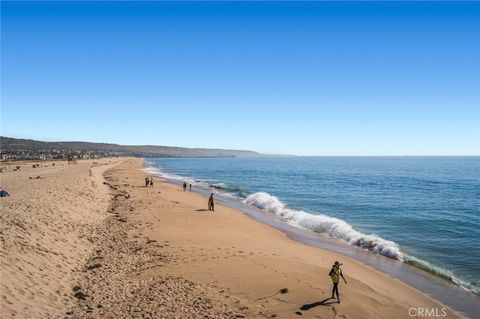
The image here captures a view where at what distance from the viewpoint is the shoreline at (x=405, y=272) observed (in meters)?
14.2

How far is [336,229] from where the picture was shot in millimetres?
26234

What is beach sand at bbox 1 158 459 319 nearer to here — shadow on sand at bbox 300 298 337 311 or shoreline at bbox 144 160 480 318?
shadow on sand at bbox 300 298 337 311

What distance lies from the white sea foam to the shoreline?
56 cm

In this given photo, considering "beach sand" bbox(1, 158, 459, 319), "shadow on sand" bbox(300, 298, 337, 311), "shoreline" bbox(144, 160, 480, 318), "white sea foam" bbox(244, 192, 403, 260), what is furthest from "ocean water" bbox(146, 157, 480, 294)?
"shadow on sand" bbox(300, 298, 337, 311)

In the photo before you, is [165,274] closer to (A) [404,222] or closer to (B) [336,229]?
(B) [336,229]

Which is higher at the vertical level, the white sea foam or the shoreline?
the white sea foam

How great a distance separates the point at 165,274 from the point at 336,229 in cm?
1556

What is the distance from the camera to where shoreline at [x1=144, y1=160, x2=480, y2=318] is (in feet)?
46.6

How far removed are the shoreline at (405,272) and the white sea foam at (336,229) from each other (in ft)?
1.85

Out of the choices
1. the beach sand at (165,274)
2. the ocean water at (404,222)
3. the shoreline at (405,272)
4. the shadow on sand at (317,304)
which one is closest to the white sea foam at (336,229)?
the ocean water at (404,222)

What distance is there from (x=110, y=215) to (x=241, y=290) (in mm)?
16189

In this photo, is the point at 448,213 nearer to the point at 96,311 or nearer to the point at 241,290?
the point at 241,290

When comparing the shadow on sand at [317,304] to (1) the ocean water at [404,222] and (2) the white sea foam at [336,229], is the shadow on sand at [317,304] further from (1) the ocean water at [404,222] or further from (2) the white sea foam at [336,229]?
(2) the white sea foam at [336,229]

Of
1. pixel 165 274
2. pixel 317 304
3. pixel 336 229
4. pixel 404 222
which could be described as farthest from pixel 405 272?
pixel 404 222
